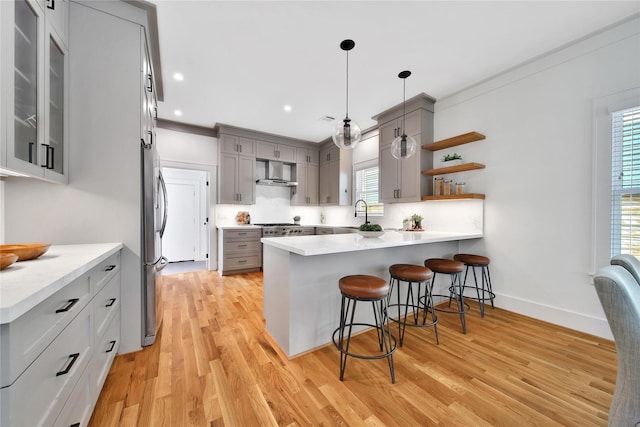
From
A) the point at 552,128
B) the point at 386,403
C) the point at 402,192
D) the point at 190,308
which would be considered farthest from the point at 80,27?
the point at 552,128

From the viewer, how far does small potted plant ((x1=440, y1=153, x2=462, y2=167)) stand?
3.32 meters

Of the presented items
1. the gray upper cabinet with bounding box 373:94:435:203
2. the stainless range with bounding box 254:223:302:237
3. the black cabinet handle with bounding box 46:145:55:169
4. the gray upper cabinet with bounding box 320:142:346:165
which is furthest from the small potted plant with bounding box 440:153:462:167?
the black cabinet handle with bounding box 46:145:55:169

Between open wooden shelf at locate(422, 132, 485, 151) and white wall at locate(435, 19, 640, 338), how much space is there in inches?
5.1

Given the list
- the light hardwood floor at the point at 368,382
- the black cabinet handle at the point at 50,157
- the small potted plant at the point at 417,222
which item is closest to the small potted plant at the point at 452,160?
the small potted plant at the point at 417,222

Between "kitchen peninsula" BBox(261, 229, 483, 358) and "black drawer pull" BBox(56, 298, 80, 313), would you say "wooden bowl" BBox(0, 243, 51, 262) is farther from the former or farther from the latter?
"kitchen peninsula" BBox(261, 229, 483, 358)

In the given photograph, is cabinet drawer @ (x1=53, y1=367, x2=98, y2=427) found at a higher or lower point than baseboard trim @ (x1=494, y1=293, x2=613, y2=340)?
higher

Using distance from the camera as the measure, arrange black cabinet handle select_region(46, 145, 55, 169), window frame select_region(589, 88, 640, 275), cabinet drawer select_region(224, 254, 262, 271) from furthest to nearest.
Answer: cabinet drawer select_region(224, 254, 262, 271), window frame select_region(589, 88, 640, 275), black cabinet handle select_region(46, 145, 55, 169)

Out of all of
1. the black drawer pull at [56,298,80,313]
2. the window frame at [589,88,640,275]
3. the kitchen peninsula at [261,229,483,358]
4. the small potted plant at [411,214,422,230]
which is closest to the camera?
the black drawer pull at [56,298,80,313]

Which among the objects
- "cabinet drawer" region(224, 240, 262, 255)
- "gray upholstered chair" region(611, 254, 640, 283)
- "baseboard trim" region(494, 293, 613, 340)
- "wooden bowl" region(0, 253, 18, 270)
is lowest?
"baseboard trim" region(494, 293, 613, 340)

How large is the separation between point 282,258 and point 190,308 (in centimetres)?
174

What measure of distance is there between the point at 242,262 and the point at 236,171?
6.09 ft

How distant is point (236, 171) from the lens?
16.5 ft

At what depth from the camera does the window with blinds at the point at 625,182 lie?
85.7 inches

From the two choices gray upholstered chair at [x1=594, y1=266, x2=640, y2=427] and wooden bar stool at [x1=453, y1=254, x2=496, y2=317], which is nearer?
gray upholstered chair at [x1=594, y1=266, x2=640, y2=427]
